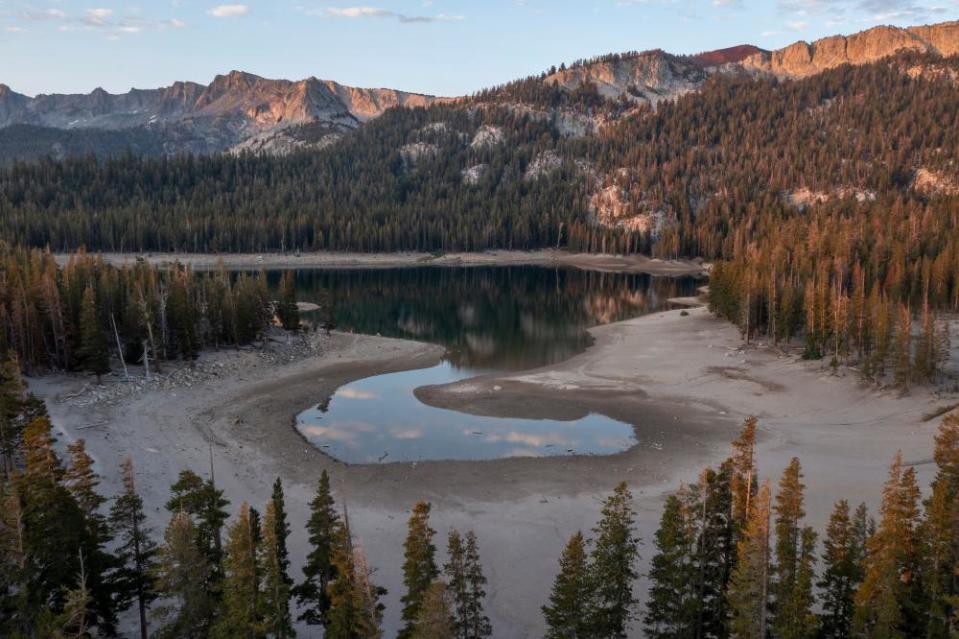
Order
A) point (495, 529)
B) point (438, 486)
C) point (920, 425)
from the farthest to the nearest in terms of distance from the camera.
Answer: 1. point (920, 425)
2. point (438, 486)
3. point (495, 529)

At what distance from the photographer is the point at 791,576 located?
2236 cm

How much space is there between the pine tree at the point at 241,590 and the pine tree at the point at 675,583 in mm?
13268

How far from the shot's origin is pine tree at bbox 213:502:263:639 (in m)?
21.6

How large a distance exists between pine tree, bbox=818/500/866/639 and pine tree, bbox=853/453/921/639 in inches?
21.9

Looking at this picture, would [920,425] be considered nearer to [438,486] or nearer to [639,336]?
[438,486]

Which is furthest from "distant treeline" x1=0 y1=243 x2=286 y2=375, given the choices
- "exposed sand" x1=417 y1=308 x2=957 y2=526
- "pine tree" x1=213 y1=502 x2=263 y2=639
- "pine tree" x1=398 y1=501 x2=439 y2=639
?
"pine tree" x1=398 y1=501 x2=439 y2=639

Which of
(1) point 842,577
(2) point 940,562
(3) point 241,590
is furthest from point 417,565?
(2) point 940,562

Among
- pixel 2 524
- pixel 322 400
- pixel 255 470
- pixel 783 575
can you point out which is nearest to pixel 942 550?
pixel 783 575

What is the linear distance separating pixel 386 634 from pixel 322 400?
3566 centimetres

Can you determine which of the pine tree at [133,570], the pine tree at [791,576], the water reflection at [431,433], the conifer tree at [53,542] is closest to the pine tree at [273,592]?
the pine tree at [133,570]

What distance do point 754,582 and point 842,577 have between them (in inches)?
152

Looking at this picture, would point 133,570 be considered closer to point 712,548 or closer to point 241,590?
point 241,590

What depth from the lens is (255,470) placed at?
4156cm

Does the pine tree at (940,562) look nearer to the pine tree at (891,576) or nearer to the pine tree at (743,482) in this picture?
the pine tree at (891,576)
